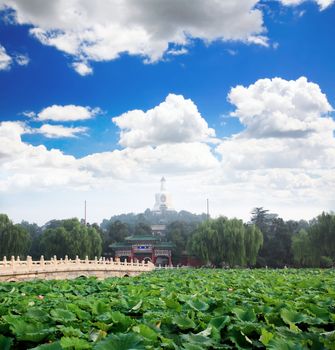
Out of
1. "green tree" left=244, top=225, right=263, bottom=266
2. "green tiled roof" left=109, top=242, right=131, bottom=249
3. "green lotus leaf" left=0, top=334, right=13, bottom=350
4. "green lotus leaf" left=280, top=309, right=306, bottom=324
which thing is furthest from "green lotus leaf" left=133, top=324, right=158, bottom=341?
"green tiled roof" left=109, top=242, right=131, bottom=249

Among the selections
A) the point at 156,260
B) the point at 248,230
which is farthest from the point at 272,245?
the point at 156,260

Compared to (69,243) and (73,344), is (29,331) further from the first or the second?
(69,243)

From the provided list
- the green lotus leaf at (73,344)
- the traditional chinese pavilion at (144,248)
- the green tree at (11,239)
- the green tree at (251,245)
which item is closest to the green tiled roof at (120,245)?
the traditional chinese pavilion at (144,248)

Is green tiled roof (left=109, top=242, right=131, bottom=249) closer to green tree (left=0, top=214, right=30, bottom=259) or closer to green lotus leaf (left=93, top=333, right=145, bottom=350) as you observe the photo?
green tree (left=0, top=214, right=30, bottom=259)

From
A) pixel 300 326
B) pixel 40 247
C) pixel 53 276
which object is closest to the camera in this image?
pixel 300 326

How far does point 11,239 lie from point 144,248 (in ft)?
62.6

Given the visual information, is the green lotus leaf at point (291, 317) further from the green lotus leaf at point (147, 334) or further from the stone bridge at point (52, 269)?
the stone bridge at point (52, 269)

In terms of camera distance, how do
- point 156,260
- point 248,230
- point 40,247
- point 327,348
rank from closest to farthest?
point 327,348 < point 248,230 < point 40,247 < point 156,260

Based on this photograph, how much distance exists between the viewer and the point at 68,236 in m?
42.6

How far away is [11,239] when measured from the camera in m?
38.6

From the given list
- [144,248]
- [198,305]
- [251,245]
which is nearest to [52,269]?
[251,245]

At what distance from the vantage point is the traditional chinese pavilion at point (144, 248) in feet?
174

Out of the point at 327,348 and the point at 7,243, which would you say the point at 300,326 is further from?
the point at 7,243

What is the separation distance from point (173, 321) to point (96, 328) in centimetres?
55
